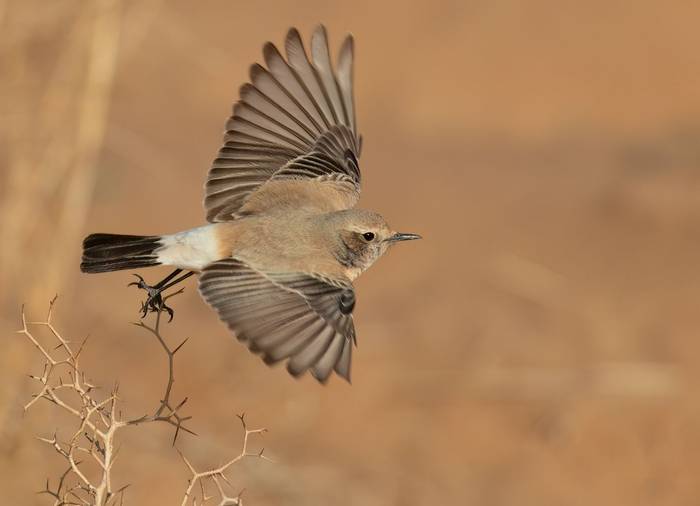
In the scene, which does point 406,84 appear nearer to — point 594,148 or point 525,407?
point 594,148

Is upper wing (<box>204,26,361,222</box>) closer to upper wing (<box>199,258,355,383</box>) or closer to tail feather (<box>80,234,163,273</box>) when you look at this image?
tail feather (<box>80,234,163,273</box>)

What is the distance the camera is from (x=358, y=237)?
599cm

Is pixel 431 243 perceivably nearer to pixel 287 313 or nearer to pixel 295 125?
pixel 295 125

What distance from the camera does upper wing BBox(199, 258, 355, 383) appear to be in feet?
16.0

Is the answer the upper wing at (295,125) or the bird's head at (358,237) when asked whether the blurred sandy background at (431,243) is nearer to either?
the upper wing at (295,125)

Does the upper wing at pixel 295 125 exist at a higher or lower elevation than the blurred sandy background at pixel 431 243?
higher

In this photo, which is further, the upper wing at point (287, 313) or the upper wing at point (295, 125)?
the upper wing at point (295, 125)

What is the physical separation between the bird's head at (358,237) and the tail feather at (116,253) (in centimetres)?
86

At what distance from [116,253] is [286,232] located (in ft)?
2.60

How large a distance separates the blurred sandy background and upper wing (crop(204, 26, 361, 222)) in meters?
0.95

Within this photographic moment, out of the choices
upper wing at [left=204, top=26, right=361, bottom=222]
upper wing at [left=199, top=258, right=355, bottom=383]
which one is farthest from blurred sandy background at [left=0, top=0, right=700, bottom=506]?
upper wing at [left=199, top=258, right=355, bottom=383]

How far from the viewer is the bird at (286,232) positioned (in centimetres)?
516

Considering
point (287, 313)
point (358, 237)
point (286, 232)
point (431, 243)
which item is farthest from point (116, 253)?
point (431, 243)

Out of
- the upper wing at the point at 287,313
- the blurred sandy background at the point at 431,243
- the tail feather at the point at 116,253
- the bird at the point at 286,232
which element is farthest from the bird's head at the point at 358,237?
the blurred sandy background at the point at 431,243
